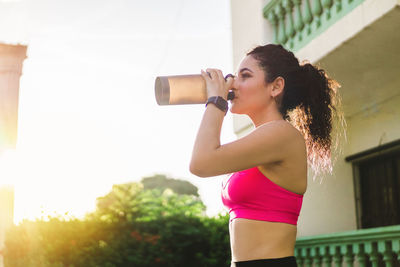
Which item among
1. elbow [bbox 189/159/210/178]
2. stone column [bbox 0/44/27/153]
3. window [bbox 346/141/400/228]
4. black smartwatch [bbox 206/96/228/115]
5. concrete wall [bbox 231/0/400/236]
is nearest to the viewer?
elbow [bbox 189/159/210/178]

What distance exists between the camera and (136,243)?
9328 millimetres

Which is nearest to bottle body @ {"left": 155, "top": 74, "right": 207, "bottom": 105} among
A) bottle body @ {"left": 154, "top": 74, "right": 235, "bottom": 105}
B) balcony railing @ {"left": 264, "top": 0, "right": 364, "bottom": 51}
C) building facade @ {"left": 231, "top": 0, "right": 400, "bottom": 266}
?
bottle body @ {"left": 154, "top": 74, "right": 235, "bottom": 105}

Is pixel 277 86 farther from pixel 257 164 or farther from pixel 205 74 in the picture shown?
pixel 257 164

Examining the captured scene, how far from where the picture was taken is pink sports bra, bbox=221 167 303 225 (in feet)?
6.71

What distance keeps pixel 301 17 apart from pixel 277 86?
416cm

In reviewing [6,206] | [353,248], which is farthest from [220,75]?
[6,206]

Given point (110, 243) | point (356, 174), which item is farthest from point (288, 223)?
point (110, 243)

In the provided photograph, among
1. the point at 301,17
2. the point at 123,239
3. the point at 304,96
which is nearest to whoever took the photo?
the point at 304,96

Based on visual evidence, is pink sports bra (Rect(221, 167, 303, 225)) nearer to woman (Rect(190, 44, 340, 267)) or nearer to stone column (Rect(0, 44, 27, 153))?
woman (Rect(190, 44, 340, 267))

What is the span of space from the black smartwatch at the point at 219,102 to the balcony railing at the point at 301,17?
3168mm

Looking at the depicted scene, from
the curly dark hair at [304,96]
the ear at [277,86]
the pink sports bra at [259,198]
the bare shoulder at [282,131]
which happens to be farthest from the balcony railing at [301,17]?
the pink sports bra at [259,198]

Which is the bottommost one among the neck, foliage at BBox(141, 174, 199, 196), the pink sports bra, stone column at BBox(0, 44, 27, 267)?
the pink sports bra

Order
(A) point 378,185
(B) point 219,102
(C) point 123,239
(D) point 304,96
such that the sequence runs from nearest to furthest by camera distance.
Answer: (B) point 219,102, (D) point 304,96, (A) point 378,185, (C) point 123,239

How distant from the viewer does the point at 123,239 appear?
9.22m
